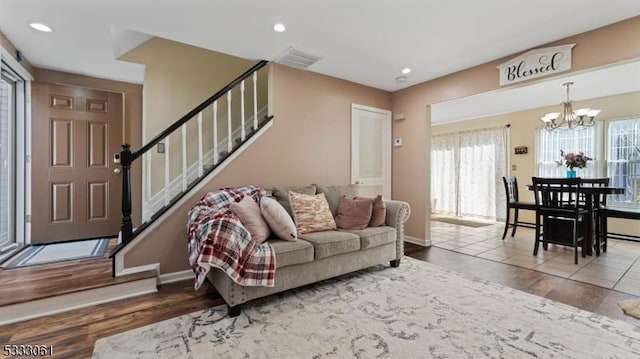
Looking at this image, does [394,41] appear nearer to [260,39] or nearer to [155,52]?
[260,39]

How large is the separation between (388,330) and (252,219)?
1.38 metres

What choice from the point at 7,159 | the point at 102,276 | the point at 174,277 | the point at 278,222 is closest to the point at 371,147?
the point at 278,222

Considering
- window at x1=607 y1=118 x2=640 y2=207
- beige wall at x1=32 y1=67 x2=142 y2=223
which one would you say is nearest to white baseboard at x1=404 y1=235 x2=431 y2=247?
window at x1=607 y1=118 x2=640 y2=207

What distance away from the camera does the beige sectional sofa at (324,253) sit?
7.52ft

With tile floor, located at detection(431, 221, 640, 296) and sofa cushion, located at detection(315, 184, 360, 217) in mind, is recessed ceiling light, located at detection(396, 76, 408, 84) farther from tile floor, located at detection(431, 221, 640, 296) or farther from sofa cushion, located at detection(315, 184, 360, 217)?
tile floor, located at detection(431, 221, 640, 296)

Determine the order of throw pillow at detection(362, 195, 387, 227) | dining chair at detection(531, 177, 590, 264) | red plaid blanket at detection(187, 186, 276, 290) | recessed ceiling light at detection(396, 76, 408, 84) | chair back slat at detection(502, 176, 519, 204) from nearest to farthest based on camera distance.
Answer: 1. red plaid blanket at detection(187, 186, 276, 290)
2. throw pillow at detection(362, 195, 387, 227)
3. dining chair at detection(531, 177, 590, 264)
4. recessed ceiling light at detection(396, 76, 408, 84)
5. chair back slat at detection(502, 176, 519, 204)

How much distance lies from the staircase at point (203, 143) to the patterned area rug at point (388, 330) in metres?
1.30

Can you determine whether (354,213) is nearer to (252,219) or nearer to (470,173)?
(252,219)

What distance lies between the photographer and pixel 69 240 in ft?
12.4

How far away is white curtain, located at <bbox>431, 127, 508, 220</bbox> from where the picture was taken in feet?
20.8

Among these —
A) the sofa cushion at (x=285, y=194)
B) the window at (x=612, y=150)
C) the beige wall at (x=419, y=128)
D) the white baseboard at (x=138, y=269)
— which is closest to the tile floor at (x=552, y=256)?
the beige wall at (x=419, y=128)

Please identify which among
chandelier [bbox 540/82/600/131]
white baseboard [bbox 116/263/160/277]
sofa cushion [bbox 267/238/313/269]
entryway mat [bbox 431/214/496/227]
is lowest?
entryway mat [bbox 431/214/496/227]

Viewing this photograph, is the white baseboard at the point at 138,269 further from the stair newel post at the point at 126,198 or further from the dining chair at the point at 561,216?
the dining chair at the point at 561,216

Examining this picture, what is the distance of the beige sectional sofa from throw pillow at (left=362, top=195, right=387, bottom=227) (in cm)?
6
